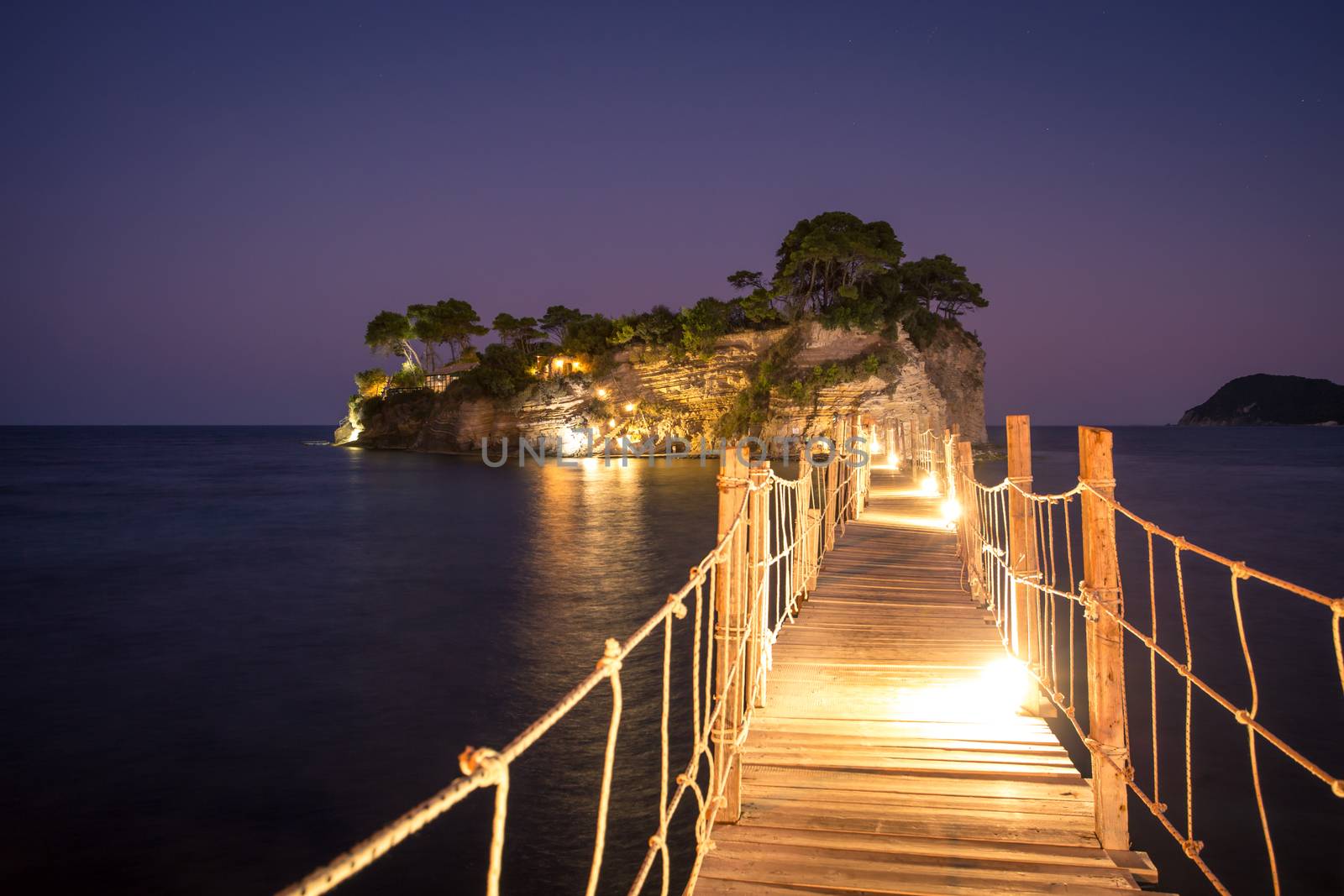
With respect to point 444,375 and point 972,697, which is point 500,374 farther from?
point 972,697

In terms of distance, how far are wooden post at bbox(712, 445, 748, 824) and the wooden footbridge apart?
0.04ft

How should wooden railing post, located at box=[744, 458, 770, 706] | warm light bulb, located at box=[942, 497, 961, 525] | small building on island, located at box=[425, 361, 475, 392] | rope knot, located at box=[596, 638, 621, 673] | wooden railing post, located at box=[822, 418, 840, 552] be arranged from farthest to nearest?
small building on island, located at box=[425, 361, 475, 392], warm light bulb, located at box=[942, 497, 961, 525], wooden railing post, located at box=[822, 418, 840, 552], wooden railing post, located at box=[744, 458, 770, 706], rope knot, located at box=[596, 638, 621, 673]

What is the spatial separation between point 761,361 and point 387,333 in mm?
26658

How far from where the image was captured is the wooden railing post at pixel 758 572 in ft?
13.3

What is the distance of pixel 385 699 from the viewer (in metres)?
7.14

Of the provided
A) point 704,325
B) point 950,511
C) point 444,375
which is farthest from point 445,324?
point 950,511

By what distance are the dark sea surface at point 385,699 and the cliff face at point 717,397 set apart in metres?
14.0

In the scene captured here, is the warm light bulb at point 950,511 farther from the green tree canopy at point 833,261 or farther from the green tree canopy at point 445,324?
the green tree canopy at point 445,324

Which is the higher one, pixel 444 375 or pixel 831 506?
pixel 444 375

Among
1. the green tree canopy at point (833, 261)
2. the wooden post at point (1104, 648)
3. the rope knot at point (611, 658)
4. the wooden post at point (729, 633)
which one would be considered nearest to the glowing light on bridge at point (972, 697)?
the wooden post at point (1104, 648)

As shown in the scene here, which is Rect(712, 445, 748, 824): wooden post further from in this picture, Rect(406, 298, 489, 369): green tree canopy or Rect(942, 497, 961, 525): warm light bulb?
Rect(406, 298, 489, 369): green tree canopy

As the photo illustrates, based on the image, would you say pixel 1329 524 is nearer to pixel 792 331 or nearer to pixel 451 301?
pixel 792 331

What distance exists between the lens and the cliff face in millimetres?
30953

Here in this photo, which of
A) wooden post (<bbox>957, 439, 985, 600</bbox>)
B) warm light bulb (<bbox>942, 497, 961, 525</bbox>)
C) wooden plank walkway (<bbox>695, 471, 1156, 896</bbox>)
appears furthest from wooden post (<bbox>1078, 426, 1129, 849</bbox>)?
warm light bulb (<bbox>942, 497, 961, 525</bbox>)
